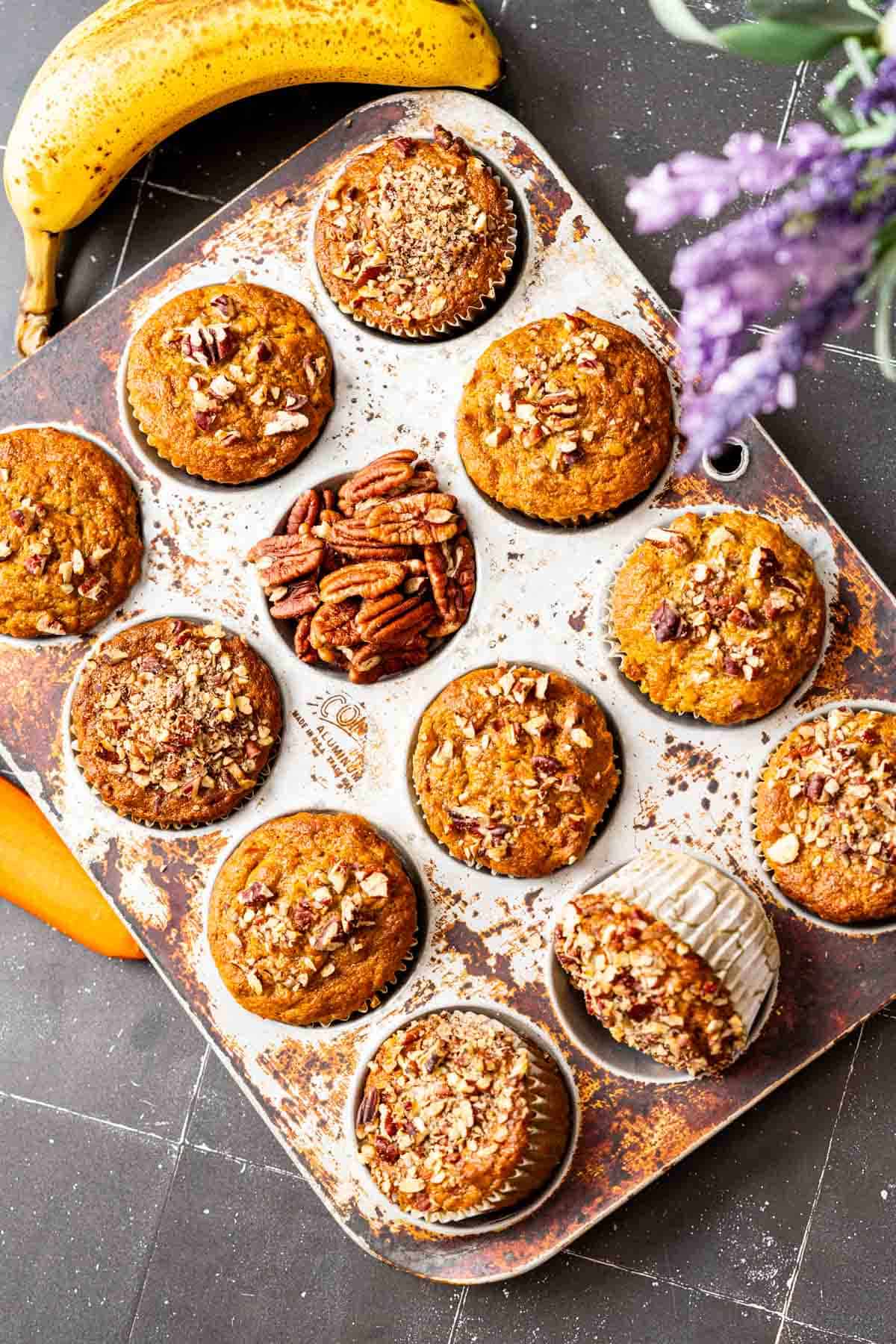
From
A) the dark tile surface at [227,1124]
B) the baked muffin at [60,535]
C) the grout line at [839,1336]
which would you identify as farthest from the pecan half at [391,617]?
the grout line at [839,1336]

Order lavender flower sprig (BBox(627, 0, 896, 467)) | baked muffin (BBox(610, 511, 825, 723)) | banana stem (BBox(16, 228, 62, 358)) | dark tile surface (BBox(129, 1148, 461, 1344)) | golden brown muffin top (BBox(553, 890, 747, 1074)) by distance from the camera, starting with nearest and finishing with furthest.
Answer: lavender flower sprig (BBox(627, 0, 896, 467)) < golden brown muffin top (BBox(553, 890, 747, 1074)) < baked muffin (BBox(610, 511, 825, 723)) < banana stem (BBox(16, 228, 62, 358)) < dark tile surface (BBox(129, 1148, 461, 1344))

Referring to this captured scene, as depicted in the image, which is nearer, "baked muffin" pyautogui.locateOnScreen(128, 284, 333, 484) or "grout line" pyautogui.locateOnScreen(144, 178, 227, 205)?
"baked muffin" pyautogui.locateOnScreen(128, 284, 333, 484)

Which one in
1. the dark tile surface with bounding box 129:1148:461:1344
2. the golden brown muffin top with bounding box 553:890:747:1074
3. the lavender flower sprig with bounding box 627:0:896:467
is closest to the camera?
the lavender flower sprig with bounding box 627:0:896:467

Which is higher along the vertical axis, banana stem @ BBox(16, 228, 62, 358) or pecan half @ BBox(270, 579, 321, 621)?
banana stem @ BBox(16, 228, 62, 358)

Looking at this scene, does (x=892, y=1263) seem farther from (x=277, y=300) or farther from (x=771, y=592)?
(x=277, y=300)

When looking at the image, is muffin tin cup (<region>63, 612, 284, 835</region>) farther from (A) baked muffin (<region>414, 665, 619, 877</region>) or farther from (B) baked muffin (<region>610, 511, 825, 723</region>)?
(B) baked muffin (<region>610, 511, 825, 723</region>)

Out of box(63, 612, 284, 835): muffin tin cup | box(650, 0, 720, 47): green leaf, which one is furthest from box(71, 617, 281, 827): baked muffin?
box(650, 0, 720, 47): green leaf

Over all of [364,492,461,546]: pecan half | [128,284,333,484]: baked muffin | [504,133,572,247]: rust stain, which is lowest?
[364,492,461,546]: pecan half

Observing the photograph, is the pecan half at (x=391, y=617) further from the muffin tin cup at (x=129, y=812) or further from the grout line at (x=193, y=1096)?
the grout line at (x=193, y=1096)
